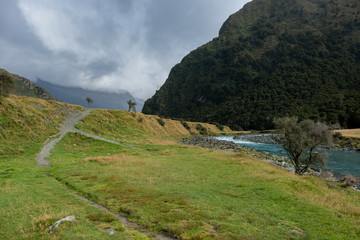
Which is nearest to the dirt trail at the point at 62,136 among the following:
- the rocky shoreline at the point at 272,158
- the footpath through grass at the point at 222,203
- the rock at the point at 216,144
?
the footpath through grass at the point at 222,203

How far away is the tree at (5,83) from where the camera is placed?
42938mm

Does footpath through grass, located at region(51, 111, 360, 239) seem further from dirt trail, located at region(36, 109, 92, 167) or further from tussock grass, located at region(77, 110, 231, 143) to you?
tussock grass, located at region(77, 110, 231, 143)

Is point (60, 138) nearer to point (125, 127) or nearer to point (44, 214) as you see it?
point (125, 127)

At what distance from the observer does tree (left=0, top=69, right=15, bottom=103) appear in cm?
4294

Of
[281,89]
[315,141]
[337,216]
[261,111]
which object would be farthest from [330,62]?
[337,216]

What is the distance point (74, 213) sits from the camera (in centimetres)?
1080

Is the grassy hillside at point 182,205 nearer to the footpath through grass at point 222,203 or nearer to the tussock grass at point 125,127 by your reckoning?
the footpath through grass at point 222,203

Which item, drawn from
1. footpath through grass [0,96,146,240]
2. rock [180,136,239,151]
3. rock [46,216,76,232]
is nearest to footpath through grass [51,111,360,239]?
footpath through grass [0,96,146,240]

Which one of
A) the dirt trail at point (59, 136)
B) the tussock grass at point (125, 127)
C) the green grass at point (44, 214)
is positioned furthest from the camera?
the tussock grass at point (125, 127)

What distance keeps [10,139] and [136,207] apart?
1465 inches

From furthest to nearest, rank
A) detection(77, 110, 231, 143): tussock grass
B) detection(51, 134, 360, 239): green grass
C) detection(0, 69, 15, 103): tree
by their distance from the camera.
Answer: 1. detection(77, 110, 231, 143): tussock grass
2. detection(0, 69, 15, 103): tree
3. detection(51, 134, 360, 239): green grass

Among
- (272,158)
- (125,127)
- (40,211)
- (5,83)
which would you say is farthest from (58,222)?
(125,127)

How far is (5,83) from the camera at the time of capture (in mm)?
43688

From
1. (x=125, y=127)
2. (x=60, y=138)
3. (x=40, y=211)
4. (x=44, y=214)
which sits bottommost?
(x=40, y=211)
